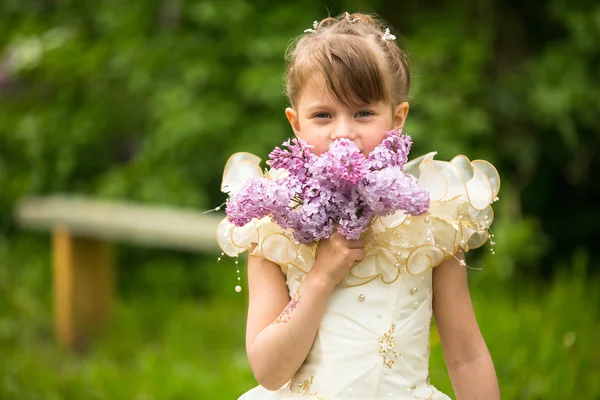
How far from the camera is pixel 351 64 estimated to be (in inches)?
74.1

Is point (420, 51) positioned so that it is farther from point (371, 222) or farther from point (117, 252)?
point (371, 222)

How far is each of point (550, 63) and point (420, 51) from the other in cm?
79

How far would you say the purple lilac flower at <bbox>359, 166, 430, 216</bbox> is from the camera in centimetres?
172

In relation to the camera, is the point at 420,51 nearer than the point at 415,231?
No

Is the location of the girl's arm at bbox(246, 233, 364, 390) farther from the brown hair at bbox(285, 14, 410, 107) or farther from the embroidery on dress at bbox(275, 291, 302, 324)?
the brown hair at bbox(285, 14, 410, 107)

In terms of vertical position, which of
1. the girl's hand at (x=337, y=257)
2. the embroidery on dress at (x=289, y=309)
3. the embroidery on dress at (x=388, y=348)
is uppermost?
the girl's hand at (x=337, y=257)

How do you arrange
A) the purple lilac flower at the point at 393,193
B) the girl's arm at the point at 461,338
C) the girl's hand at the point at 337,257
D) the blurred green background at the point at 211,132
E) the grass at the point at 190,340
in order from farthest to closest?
the blurred green background at the point at 211,132, the grass at the point at 190,340, the girl's arm at the point at 461,338, the girl's hand at the point at 337,257, the purple lilac flower at the point at 393,193

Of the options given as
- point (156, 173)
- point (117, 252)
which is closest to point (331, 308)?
point (156, 173)

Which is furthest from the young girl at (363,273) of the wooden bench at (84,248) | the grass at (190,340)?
the wooden bench at (84,248)

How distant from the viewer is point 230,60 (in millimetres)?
5953

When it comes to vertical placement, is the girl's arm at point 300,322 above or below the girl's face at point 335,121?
below

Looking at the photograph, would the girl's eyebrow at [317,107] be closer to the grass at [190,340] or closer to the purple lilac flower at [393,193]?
the purple lilac flower at [393,193]

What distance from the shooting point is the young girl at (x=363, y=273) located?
1.87 m

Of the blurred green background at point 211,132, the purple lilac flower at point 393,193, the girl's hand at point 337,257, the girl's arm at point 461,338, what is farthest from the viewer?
the blurred green background at point 211,132
